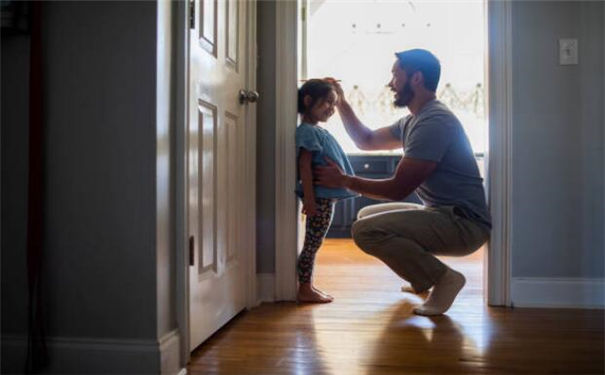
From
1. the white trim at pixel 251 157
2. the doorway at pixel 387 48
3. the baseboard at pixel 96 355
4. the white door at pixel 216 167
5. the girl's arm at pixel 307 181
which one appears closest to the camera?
the baseboard at pixel 96 355

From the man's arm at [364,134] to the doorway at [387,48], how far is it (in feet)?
10.4

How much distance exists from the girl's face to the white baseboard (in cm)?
106

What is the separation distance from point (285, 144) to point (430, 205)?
655 mm

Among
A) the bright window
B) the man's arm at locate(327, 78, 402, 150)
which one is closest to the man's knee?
the man's arm at locate(327, 78, 402, 150)

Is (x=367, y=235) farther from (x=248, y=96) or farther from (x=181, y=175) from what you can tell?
(x=181, y=175)

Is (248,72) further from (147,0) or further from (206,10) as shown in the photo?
(147,0)

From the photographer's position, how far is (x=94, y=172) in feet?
4.74

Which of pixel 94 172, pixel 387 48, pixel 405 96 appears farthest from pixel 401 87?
pixel 387 48

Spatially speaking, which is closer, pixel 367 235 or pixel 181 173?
pixel 181 173

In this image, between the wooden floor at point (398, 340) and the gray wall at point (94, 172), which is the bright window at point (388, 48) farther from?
the gray wall at point (94, 172)

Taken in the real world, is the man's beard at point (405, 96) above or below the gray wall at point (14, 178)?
above

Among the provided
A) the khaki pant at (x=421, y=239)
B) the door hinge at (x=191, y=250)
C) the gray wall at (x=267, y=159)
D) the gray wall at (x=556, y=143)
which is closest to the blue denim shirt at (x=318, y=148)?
the gray wall at (x=267, y=159)

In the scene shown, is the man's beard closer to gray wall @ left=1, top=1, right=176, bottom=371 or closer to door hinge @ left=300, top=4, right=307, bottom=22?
door hinge @ left=300, top=4, right=307, bottom=22

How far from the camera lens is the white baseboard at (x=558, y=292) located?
2414 mm
